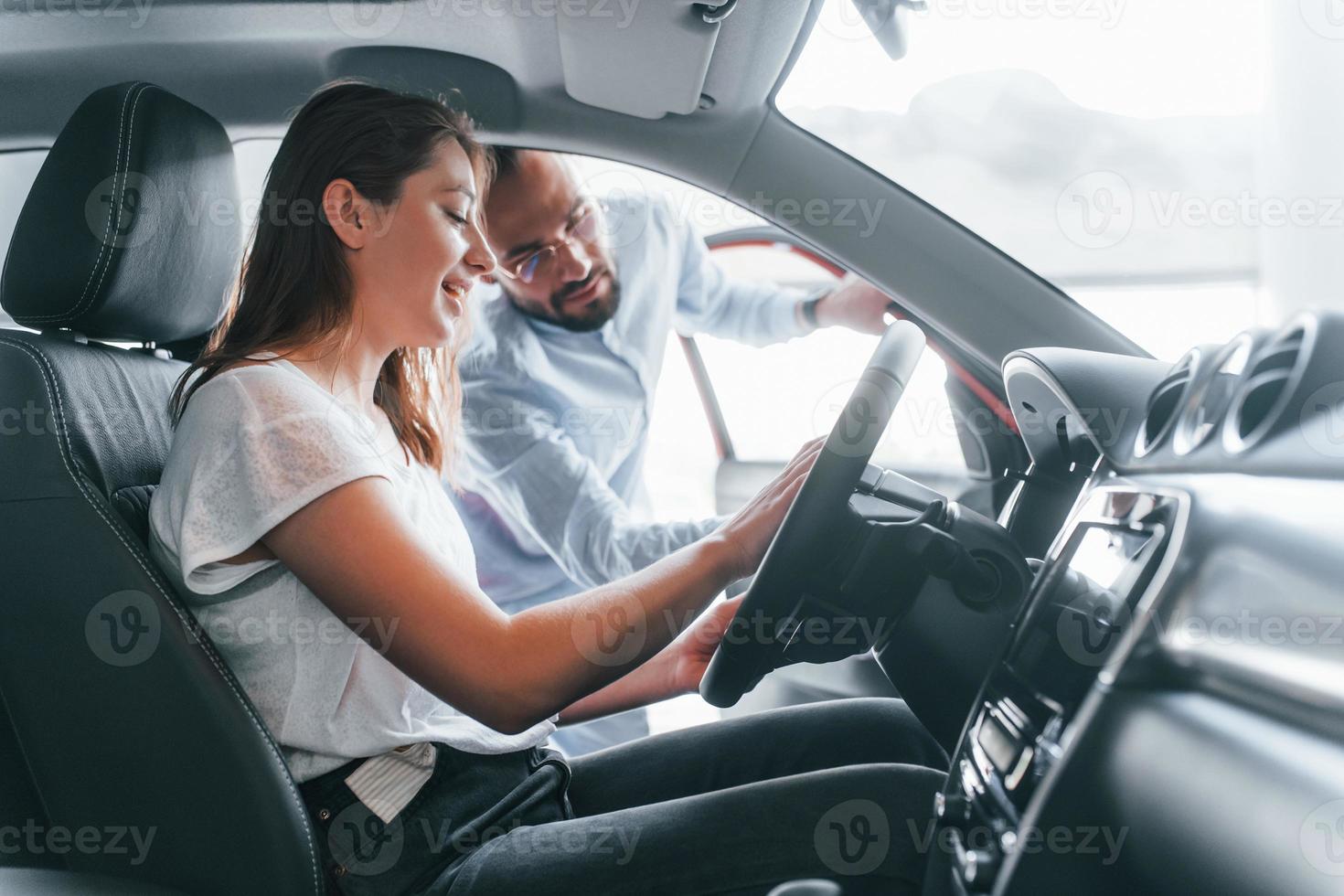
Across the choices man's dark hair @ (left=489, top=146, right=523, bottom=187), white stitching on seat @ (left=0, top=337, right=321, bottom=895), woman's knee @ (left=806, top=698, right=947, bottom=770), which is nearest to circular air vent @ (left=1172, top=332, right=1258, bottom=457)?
woman's knee @ (left=806, top=698, right=947, bottom=770)

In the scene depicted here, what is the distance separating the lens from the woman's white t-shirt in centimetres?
88

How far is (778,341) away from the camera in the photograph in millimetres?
2080

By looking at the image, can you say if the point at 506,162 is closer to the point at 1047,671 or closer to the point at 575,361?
the point at 575,361

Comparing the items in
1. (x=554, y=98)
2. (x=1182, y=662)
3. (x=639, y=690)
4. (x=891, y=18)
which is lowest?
(x=639, y=690)

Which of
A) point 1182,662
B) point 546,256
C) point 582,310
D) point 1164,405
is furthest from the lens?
point 582,310

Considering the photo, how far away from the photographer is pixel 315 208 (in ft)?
3.66

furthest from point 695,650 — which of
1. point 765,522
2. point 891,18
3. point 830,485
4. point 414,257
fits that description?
point 891,18

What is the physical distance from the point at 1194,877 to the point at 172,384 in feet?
3.67

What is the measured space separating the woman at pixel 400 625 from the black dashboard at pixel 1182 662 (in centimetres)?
16

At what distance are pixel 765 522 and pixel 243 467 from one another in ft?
1.60

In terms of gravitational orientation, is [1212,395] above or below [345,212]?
above

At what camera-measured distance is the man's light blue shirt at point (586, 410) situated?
6.31 ft

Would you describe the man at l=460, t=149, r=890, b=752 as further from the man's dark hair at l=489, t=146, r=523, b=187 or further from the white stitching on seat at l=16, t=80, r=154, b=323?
the white stitching on seat at l=16, t=80, r=154, b=323

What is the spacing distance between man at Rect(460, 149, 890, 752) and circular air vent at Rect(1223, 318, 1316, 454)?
3.11 feet
